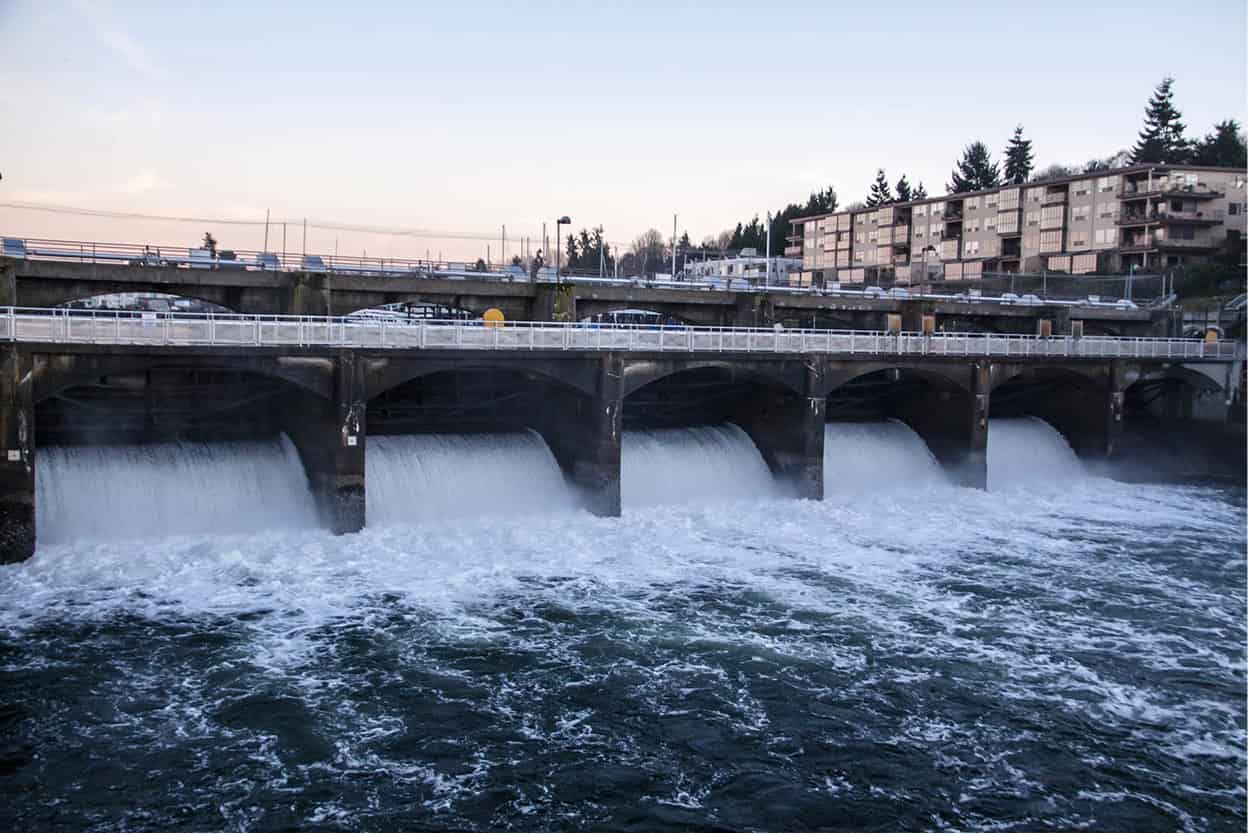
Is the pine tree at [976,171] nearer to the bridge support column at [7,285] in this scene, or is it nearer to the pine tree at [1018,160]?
the pine tree at [1018,160]

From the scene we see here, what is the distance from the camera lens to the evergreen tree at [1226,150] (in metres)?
115

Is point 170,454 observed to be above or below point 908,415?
below

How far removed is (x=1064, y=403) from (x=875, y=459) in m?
17.1

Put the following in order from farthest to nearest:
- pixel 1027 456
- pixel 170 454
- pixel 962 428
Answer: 1. pixel 1027 456
2. pixel 962 428
3. pixel 170 454

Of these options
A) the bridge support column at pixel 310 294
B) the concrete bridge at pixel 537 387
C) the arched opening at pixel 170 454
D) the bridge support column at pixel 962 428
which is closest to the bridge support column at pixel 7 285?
the concrete bridge at pixel 537 387

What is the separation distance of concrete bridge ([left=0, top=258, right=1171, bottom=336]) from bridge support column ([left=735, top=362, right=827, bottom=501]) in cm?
1409

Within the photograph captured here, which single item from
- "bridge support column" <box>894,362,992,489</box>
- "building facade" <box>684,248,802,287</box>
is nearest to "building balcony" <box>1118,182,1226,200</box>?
"building facade" <box>684,248,802,287</box>

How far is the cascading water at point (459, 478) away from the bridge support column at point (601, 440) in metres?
1.41

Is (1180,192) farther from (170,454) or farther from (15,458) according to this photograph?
(15,458)

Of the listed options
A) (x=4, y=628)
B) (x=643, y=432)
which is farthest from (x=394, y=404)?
(x=4, y=628)

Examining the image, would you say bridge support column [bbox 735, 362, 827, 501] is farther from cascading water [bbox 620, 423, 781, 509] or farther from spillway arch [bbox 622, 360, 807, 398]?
cascading water [bbox 620, 423, 781, 509]

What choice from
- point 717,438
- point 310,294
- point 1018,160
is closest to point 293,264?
point 310,294

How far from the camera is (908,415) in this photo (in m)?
60.6

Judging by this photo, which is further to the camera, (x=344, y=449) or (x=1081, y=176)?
(x=1081, y=176)
